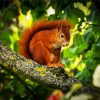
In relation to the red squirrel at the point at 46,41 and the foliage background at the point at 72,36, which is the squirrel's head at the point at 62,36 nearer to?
the red squirrel at the point at 46,41

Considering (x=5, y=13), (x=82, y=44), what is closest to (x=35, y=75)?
(x=82, y=44)

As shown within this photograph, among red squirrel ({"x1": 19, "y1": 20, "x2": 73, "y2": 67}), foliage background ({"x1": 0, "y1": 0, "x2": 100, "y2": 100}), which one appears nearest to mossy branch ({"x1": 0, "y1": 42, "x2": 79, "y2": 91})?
red squirrel ({"x1": 19, "y1": 20, "x2": 73, "y2": 67})

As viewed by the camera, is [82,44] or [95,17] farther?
[82,44]

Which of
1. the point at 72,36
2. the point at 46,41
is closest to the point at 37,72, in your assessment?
the point at 46,41

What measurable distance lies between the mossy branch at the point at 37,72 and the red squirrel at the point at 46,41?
0.34 m

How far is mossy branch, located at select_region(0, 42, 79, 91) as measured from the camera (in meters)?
2.00

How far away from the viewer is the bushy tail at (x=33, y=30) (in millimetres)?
2486

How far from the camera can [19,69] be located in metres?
2.03

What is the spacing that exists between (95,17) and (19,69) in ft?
2.86

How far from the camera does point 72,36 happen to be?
2.81 m

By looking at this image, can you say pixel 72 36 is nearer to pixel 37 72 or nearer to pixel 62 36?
pixel 62 36

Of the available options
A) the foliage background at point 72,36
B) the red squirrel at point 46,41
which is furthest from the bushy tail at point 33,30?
the foliage background at point 72,36

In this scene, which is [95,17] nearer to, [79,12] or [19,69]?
[79,12]

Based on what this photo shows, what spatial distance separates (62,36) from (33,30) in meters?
0.18
